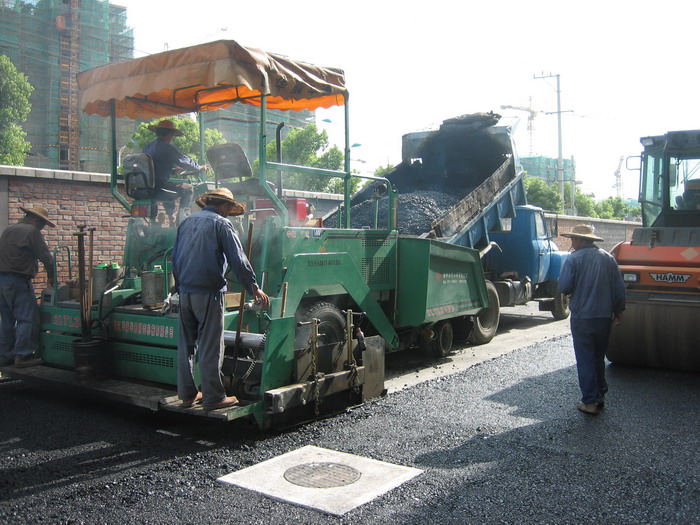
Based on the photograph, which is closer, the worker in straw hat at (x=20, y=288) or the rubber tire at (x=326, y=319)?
the rubber tire at (x=326, y=319)

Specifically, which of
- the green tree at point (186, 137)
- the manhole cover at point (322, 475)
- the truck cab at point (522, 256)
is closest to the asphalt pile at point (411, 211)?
the truck cab at point (522, 256)

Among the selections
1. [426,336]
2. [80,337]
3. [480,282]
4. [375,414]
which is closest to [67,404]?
[80,337]

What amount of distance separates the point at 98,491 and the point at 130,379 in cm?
192

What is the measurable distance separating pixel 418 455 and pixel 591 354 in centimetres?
213

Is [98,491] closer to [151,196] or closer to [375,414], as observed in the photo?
[375,414]

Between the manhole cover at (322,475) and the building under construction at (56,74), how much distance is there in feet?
177

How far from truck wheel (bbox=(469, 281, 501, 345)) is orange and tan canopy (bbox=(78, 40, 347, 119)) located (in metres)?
4.18

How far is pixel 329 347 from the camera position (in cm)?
572

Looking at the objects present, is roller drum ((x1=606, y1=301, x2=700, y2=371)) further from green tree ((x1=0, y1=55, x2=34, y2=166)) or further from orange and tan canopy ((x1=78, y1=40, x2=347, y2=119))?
green tree ((x1=0, y1=55, x2=34, y2=166))

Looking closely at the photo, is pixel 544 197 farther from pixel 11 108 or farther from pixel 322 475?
pixel 322 475

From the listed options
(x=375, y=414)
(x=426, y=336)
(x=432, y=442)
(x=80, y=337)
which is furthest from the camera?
(x=426, y=336)

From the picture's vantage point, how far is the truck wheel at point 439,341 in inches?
334

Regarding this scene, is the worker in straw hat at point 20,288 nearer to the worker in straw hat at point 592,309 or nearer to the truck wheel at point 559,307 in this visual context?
the worker in straw hat at point 592,309

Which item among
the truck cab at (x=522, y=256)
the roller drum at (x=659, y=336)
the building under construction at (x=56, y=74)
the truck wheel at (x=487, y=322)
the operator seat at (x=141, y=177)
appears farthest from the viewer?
the building under construction at (x=56, y=74)
